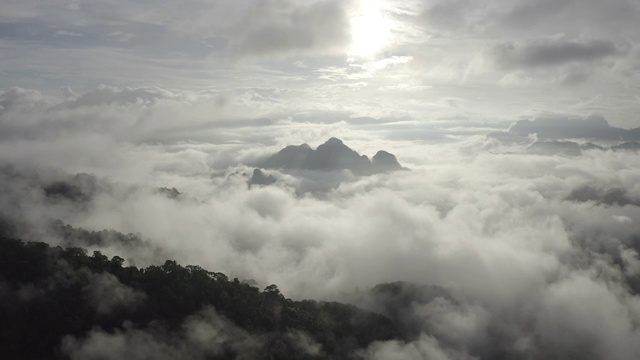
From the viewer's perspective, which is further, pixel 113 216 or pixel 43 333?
pixel 113 216

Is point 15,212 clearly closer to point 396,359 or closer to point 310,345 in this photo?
point 310,345

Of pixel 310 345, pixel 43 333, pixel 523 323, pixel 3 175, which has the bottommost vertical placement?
pixel 523 323

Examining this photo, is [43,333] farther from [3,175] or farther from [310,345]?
[3,175]

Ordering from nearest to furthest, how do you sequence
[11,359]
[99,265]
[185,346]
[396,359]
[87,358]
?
[11,359], [87,358], [185,346], [99,265], [396,359]

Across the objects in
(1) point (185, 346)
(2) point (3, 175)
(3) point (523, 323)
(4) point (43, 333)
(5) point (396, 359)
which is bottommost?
(3) point (523, 323)

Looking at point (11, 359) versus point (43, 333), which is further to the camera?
point (43, 333)

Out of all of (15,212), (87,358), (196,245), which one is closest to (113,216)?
(196,245)

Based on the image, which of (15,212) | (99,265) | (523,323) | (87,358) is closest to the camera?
(87,358)

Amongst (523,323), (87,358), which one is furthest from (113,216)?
(523,323)

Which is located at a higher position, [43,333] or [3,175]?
[3,175]
